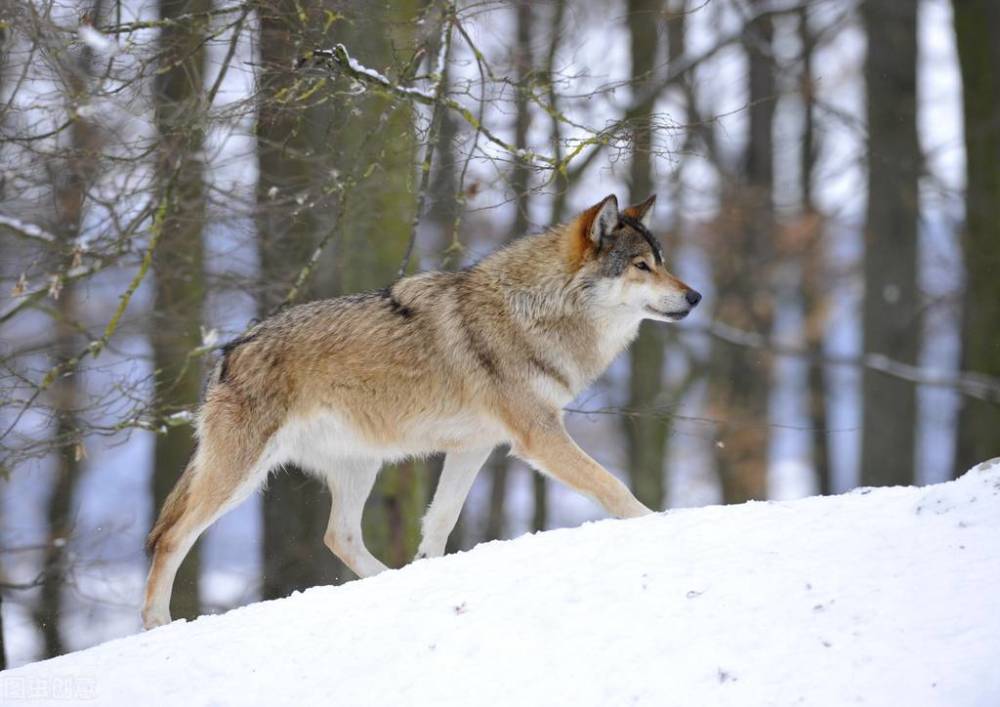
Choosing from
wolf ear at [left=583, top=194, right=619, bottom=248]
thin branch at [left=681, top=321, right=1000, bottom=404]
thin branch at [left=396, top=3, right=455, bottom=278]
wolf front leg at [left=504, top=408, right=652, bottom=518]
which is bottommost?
wolf front leg at [left=504, top=408, right=652, bottom=518]

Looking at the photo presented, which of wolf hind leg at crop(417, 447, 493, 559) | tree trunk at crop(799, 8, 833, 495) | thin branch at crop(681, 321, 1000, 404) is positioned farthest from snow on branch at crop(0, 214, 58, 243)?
tree trunk at crop(799, 8, 833, 495)

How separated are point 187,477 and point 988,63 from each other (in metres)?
10.8

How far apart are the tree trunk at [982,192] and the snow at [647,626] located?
326 inches

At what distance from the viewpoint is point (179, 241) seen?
8227 mm

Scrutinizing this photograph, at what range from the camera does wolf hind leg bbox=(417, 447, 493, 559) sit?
23.2ft

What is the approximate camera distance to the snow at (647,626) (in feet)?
13.5

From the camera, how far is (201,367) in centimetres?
1034

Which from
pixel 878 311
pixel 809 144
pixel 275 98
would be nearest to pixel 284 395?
pixel 275 98

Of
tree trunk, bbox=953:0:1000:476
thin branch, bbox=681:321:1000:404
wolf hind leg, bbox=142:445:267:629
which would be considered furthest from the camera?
tree trunk, bbox=953:0:1000:476

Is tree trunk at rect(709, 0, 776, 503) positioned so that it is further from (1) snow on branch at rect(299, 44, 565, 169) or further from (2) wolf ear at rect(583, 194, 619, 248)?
(1) snow on branch at rect(299, 44, 565, 169)

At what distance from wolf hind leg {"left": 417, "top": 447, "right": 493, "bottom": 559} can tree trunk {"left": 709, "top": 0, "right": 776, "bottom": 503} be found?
35.6ft

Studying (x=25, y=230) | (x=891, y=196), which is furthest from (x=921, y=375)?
(x=25, y=230)

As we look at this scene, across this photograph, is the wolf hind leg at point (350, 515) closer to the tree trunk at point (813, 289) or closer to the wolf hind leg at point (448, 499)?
the wolf hind leg at point (448, 499)

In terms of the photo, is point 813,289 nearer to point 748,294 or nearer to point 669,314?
point 748,294
